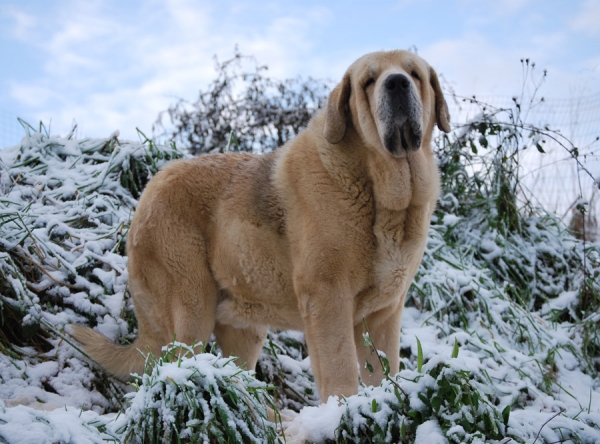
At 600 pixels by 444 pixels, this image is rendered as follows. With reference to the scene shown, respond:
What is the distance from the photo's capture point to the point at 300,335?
15.6 feet

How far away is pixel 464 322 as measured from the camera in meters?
4.69

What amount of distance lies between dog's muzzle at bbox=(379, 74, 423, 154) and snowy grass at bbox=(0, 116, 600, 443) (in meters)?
1.09

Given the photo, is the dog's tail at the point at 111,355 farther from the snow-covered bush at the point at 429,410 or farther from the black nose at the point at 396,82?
the black nose at the point at 396,82

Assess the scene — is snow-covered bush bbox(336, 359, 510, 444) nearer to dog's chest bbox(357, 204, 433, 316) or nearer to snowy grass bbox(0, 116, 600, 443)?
snowy grass bbox(0, 116, 600, 443)

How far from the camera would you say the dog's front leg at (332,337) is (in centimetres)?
307

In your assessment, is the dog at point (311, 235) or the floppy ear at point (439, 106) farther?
the floppy ear at point (439, 106)

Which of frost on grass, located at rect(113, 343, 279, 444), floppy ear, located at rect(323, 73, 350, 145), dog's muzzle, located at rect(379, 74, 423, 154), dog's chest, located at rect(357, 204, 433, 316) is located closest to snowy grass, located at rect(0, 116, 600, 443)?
frost on grass, located at rect(113, 343, 279, 444)

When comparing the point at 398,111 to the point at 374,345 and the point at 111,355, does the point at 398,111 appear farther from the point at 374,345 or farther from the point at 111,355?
the point at 111,355

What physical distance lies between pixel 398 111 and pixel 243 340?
1.83 m

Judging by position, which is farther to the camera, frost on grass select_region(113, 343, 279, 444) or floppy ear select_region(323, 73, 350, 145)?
floppy ear select_region(323, 73, 350, 145)

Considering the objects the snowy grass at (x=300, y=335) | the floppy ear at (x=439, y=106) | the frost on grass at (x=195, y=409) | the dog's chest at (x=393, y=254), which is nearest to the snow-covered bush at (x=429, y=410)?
the snowy grass at (x=300, y=335)

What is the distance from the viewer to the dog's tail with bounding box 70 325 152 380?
3703 mm

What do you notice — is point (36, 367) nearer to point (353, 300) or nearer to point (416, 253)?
point (353, 300)

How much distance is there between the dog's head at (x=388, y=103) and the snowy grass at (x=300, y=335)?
3.65 feet
